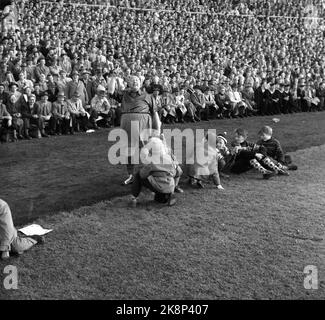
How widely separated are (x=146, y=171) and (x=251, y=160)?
277 centimetres

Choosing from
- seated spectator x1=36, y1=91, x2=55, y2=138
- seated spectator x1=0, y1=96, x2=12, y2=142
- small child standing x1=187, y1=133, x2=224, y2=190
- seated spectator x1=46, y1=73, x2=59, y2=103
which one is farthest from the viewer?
seated spectator x1=46, y1=73, x2=59, y2=103

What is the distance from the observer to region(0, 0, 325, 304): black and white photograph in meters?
5.23

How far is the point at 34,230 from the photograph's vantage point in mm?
6367

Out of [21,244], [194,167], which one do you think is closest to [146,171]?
[194,167]

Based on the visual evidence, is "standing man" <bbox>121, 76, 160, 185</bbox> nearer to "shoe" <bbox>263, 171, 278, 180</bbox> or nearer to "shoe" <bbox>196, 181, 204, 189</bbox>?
"shoe" <bbox>196, 181, 204, 189</bbox>

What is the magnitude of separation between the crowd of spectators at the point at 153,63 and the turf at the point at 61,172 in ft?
3.86

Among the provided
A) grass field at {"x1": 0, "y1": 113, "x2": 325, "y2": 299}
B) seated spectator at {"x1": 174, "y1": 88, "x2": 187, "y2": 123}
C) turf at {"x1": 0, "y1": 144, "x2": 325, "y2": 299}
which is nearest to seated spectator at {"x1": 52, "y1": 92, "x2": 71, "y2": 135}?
grass field at {"x1": 0, "y1": 113, "x2": 325, "y2": 299}

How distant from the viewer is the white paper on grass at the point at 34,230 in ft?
20.5

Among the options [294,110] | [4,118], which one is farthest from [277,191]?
[294,110]

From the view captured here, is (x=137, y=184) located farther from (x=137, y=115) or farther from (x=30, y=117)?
(x=30, y=117)

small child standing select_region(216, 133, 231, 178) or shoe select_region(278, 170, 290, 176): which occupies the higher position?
small child standing select_region(216, 133, 231, 178)

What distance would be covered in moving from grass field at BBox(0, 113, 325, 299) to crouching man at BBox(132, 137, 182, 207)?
0.25 meters

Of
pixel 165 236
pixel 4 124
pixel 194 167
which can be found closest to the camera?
pixel 165 236

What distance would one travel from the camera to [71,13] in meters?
20.4
